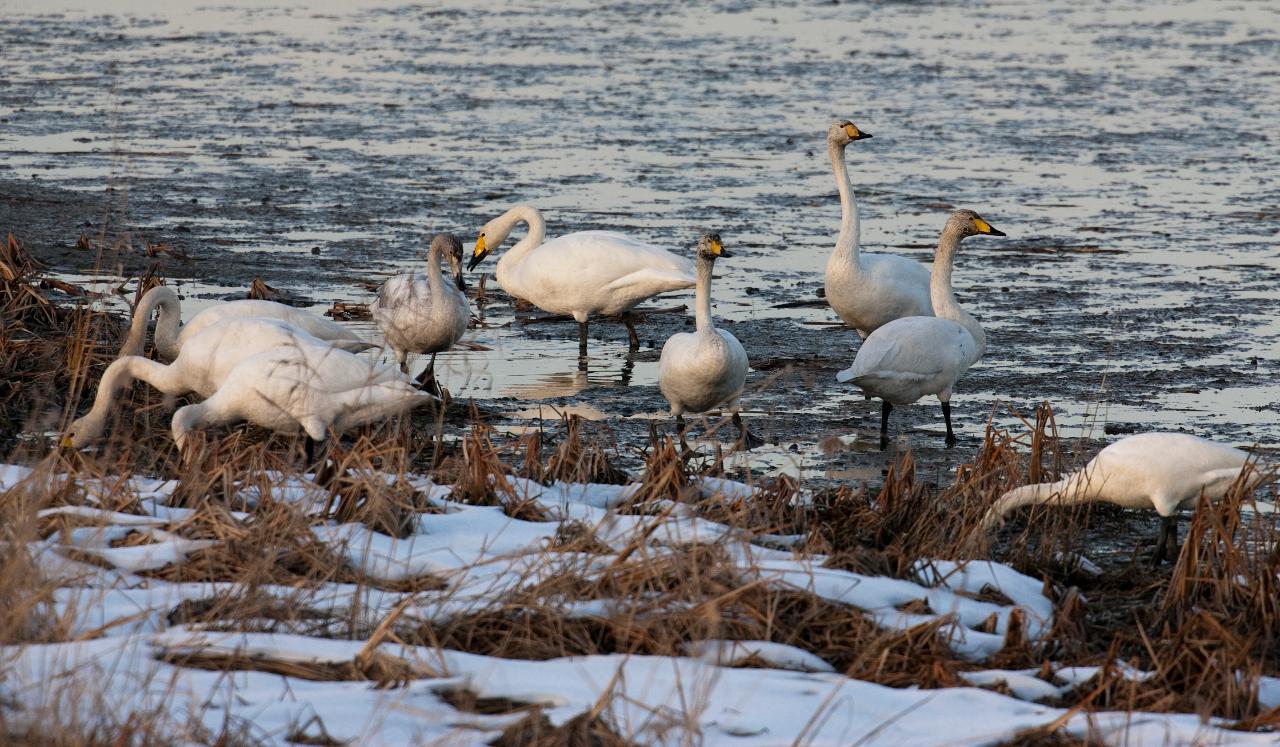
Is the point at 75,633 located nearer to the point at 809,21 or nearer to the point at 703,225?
the point at 703,225

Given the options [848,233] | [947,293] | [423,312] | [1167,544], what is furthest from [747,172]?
[1167,544]

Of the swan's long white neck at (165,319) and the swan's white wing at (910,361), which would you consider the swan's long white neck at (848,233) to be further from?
the swan's long white neck at (165,319)

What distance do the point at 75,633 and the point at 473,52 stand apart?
756 inches

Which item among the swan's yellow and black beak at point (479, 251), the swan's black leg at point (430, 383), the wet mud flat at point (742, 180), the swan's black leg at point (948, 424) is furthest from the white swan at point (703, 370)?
the swan's yellow and black beak at point (479, 251)

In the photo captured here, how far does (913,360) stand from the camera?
26.1ft

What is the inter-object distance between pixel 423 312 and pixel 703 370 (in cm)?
200

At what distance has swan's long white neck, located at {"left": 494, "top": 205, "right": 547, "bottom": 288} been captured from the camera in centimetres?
1121

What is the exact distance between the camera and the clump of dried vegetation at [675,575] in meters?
4.32

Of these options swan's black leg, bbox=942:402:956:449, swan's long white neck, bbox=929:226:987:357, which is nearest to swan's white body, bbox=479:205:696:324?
swan's long white neck, bbox=929:226:987:357

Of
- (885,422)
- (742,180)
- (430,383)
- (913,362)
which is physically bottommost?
(885,422)

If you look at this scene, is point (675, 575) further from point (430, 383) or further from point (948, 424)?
point (430, 383)

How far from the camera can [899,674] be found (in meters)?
4.48

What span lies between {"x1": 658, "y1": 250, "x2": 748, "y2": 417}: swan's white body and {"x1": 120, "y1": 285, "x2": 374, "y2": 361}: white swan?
1.38 m

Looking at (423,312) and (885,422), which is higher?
(423,312)
